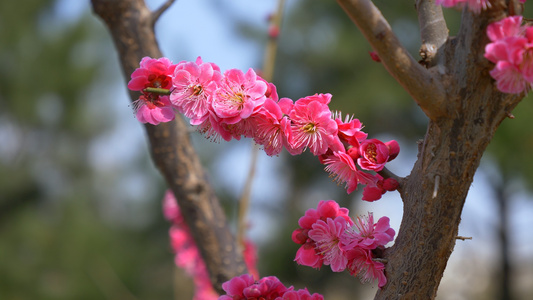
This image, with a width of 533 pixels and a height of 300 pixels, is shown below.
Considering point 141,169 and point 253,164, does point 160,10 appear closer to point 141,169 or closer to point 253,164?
point 253,164

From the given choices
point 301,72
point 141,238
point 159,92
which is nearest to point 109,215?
point 141,238

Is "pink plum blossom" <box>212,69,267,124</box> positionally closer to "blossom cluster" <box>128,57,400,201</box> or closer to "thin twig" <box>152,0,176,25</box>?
"blossom cluster" <box>128,57,400,201</box>

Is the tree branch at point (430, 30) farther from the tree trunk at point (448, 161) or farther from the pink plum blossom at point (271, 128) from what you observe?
the pink plum blossom at point (271, 128)

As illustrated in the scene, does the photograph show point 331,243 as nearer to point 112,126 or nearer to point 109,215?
point 109,215

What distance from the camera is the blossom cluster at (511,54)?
0.50 metres

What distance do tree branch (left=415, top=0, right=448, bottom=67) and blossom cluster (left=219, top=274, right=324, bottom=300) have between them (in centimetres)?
34

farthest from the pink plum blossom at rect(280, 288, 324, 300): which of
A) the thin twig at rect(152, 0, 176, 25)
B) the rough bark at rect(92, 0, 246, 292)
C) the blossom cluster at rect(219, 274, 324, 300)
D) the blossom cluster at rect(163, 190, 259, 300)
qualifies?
the blossom cluster at rect(163, 190, 259, 300)

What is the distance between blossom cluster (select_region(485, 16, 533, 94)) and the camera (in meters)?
0.50

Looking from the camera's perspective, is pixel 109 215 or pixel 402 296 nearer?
pixel 402 296

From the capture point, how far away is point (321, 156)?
688 millimetres

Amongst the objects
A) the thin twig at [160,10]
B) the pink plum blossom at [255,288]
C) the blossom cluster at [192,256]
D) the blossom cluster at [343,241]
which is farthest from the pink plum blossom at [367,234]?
the blossom cluster at [192,256]

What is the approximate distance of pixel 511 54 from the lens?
50 cm

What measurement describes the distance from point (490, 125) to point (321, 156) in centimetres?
22

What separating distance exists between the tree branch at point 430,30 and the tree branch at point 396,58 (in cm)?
7
